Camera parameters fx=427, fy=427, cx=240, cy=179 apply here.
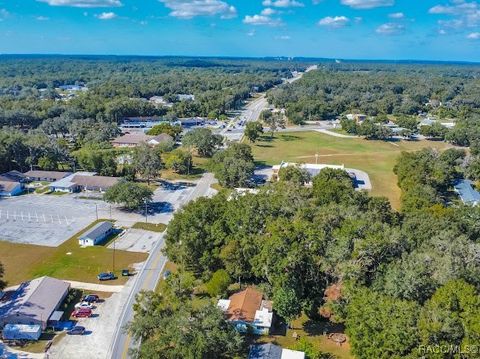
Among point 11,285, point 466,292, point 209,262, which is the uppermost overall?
point 466,292

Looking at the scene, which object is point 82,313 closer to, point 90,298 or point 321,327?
point 90,298

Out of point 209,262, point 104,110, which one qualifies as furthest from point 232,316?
point 104,110

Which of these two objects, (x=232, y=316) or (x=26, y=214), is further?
(x=26, y=214)

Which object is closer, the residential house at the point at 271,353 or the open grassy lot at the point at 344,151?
the residential house at the point at 271,353

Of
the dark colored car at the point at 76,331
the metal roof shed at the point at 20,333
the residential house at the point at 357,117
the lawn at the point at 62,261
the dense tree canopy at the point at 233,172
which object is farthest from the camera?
the residential house at the point at 357,117

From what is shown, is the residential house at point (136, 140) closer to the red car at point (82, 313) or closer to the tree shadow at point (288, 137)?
the tree shadow at point (288, 137)

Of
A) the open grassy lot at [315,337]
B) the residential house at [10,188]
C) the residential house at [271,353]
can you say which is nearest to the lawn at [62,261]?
the open grassy lot at [315,337]

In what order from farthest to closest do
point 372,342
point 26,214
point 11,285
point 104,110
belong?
point 104,110, point 26,214, point 11,285, point 372,342

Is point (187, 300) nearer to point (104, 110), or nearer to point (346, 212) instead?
point (346, 212)

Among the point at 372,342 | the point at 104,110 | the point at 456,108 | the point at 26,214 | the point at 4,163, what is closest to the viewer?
the point at 372,342
